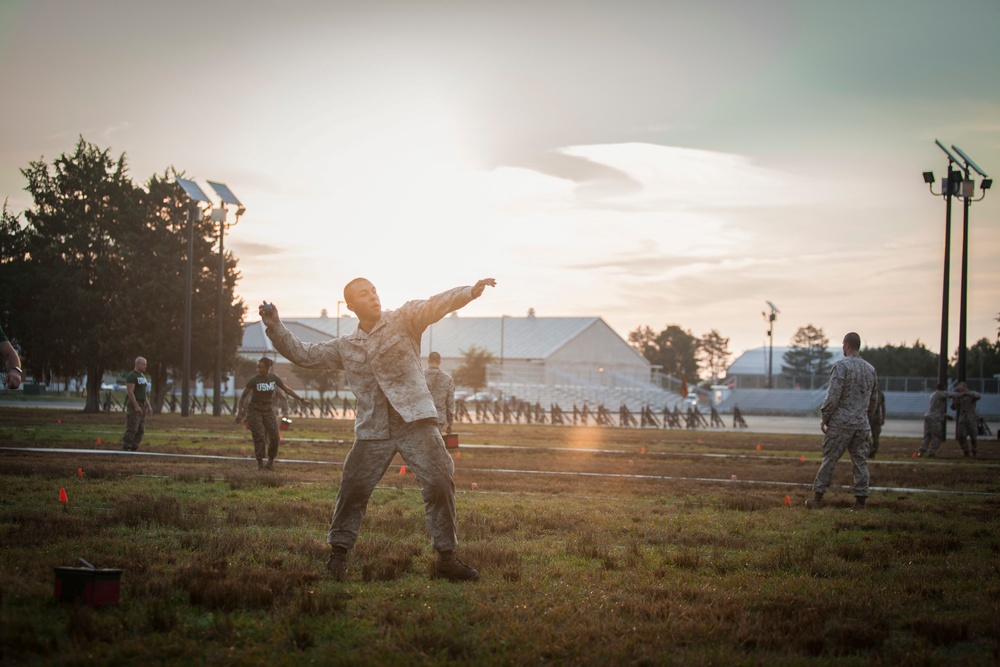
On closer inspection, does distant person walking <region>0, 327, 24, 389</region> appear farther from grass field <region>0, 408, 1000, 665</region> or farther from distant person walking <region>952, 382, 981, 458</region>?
distant person walking <region>952, 382, 981, 458</region>

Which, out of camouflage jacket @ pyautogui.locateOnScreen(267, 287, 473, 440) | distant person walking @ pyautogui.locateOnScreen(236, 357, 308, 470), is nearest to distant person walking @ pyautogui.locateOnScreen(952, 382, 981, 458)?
distant person walking @ pyautogui.locateOnScreen(236, 357, 308, 470)

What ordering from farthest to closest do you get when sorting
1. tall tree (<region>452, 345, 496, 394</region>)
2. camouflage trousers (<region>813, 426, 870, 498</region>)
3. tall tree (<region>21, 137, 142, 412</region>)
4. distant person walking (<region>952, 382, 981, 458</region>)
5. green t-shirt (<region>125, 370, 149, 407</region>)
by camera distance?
tall tree (<region>452, 345, 496, 394</region>) < tall tree (<region>21, 137, 142, 412</region>) < distant person walking (<region>952, 382, 981, 458</region>) < green t-shirt (<region>125, 370, 149, 407</region>) < camouflage trousers (<region>813, 426, 870, 498</region>)

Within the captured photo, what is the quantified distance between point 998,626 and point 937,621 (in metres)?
0.35

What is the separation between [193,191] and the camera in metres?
35.8

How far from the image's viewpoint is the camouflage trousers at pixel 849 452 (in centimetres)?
1112

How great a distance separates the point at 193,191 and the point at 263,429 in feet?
78.6

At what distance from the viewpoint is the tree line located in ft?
129

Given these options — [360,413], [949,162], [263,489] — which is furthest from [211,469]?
[949,162]

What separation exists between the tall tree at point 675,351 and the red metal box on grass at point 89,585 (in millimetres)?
133621

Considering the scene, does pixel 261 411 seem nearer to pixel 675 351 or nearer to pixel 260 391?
pixel 260 391

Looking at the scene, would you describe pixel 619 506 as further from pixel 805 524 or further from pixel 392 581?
pixel 392 581

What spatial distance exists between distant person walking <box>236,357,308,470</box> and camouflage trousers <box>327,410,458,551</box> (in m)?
8.11

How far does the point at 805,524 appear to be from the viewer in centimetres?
953

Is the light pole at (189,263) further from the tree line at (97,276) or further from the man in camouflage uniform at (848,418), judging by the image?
the man in camouflage uniform at (848,418)
